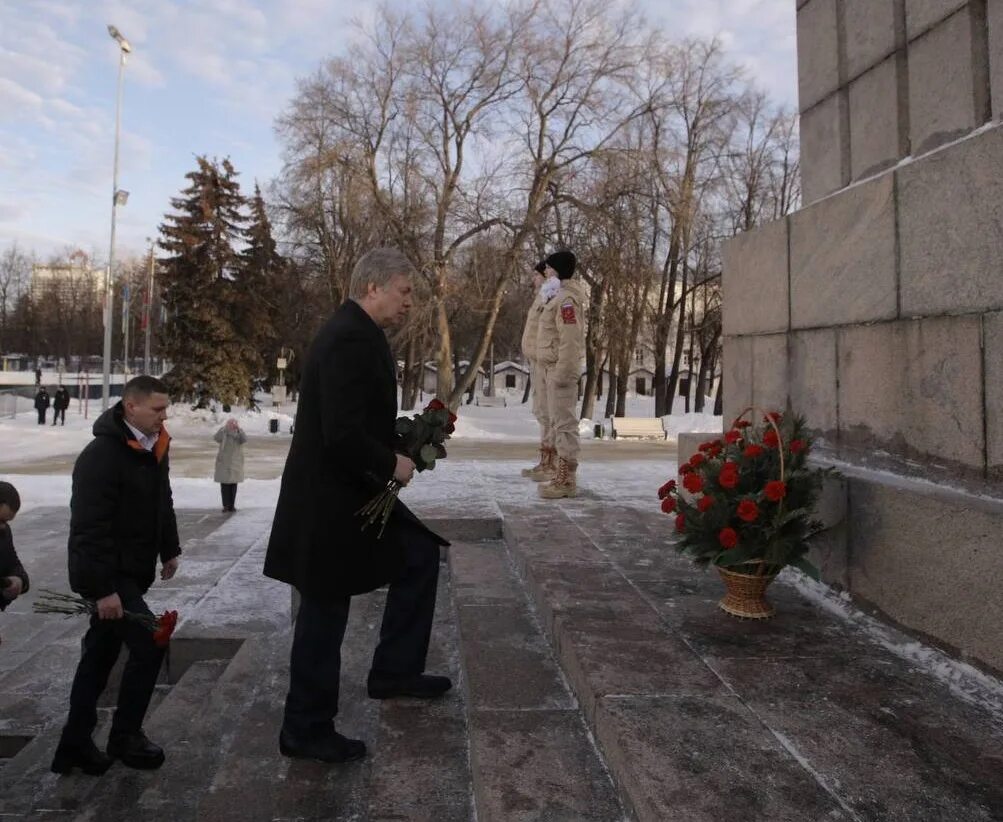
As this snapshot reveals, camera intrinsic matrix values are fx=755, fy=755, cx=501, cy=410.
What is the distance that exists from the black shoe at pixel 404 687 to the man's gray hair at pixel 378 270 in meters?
1.48

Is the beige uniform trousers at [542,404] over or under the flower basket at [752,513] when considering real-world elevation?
over

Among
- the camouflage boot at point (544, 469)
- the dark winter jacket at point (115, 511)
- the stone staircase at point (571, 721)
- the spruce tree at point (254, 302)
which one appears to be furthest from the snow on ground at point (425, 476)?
the spruce tree at point (254, 302)

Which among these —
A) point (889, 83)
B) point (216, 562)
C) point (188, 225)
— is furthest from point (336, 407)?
point (188, 225)

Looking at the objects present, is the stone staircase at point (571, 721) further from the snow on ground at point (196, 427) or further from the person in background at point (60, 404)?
the person in background at point (60, 404)

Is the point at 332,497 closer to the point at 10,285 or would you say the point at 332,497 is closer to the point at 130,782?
the point at 130,782

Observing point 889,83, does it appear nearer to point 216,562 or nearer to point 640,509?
point 640,509

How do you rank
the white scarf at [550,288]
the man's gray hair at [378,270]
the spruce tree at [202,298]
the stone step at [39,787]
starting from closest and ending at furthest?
the man's gray hair at [378,270]
the stone step at [39,787]
the white scarf at [550,288]
the spruce tree at [202,298]

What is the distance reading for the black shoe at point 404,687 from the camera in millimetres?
2936

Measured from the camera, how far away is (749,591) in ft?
10.6

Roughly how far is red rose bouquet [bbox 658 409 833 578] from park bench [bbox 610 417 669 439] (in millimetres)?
22634

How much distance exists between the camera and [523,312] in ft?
95.9

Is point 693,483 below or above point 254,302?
below

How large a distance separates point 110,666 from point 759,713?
2562 millimetres

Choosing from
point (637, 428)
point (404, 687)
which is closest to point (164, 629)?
point (404, 687)
